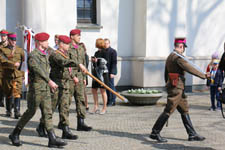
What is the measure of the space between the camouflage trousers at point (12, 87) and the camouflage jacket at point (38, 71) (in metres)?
2.70

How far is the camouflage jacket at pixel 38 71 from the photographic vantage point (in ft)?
21.5

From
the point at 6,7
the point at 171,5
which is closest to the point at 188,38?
the point at 171,5

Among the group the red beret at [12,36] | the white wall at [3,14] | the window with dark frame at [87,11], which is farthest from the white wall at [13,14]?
the red beret at [12,36]

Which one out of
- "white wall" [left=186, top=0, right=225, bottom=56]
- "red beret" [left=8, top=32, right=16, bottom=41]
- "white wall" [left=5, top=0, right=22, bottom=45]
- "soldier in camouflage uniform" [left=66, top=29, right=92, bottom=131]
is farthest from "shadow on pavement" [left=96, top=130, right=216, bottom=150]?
"white wall" [left=186, top=0, right=225, bottom=56]

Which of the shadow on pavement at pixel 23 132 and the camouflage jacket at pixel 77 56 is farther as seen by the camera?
the camouflage jacket at pixel 77 56

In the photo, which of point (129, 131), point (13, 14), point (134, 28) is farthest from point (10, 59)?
point (134, 28)

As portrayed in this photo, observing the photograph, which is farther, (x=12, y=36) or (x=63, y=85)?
(x=12, y=36)

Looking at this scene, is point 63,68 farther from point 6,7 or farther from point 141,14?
point 141,14

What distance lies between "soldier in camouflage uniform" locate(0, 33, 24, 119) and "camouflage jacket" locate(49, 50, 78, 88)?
2298 mm

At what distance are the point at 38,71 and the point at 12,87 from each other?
3.01 meters

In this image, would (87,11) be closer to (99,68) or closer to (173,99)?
(99,68)

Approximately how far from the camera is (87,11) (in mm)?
14406

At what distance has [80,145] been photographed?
22.6 ft

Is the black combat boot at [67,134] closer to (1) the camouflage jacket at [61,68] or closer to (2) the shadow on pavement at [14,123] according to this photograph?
(1) the camouflage jacket at [61,68]
